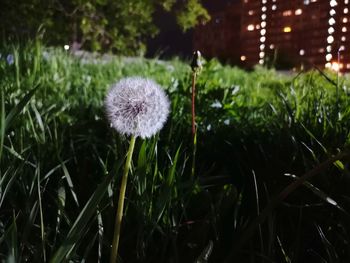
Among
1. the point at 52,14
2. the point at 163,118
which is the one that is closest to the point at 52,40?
the point at 52,14

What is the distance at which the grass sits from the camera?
1209 millimetres

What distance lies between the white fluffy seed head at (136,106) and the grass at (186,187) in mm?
91

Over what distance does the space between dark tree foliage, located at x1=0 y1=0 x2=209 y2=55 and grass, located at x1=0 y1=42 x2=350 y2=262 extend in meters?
5.95

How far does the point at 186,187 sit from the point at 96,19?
8381 mm

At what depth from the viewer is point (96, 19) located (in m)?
9.38

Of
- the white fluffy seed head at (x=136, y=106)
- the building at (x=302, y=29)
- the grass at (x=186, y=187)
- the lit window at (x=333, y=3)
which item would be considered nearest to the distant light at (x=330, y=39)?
the building at (x=302, y=29)

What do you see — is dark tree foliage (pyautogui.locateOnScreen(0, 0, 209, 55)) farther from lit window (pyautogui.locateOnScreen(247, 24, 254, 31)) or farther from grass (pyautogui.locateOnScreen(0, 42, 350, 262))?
lit window (pyautogui.locateOnScreen(247, 24, 254, 31))

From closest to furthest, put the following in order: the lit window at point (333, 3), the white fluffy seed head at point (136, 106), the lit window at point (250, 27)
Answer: the white fluffy seed head at point (136, 106) < the lit window at point (333, 3) < the lit window at point (250, 27)

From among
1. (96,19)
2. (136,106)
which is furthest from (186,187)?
(96,19)

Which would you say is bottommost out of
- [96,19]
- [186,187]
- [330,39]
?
[186,187]

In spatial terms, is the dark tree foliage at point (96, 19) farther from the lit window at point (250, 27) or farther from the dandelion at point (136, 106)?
the dandelion at point (136, 106)

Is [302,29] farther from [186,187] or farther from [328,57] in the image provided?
[186,187]

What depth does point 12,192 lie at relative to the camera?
1.52 meters

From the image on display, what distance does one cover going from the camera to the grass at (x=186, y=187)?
3.97 ft
